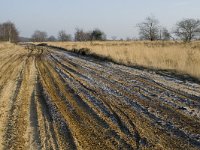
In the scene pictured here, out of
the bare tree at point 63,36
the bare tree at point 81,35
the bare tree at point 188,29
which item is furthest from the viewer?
the bare tree at point 63,36

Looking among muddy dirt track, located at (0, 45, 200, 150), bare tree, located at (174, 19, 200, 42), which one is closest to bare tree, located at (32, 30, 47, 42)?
bare tree, located at (174, 19, 200, 42)

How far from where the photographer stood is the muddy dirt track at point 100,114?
536 centimetres

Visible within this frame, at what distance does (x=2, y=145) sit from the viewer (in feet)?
17.5

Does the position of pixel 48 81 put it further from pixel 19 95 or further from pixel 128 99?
pixel 128 99

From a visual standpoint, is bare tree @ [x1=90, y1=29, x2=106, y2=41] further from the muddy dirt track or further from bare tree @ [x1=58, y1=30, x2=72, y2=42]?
the muddy dirt track

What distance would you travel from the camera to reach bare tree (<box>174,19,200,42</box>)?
4322 centimetres

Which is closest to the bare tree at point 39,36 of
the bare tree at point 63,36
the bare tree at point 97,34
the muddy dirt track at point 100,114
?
the bare tree at point 63,36

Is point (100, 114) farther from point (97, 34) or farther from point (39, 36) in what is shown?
point (39, 36)

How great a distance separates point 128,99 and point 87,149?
11.7 feet

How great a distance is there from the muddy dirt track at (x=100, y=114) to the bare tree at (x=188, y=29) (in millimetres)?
33062

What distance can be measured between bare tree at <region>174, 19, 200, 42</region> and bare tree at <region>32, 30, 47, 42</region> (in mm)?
106931

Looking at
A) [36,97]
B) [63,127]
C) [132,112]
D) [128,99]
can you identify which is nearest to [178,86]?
[128,99]

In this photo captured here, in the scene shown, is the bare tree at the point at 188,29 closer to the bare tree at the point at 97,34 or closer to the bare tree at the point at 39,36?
the bare tree at the point at 97,34

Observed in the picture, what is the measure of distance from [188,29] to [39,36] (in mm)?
118150
